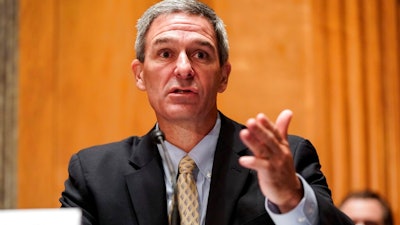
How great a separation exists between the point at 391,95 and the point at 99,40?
5.08ft

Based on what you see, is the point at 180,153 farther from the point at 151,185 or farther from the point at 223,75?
the point at 223,75

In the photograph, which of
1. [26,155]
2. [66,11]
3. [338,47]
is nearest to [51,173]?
[26,155]

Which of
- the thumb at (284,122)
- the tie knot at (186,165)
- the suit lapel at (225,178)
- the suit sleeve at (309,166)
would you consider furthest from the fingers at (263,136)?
the tie knot at (186,165)

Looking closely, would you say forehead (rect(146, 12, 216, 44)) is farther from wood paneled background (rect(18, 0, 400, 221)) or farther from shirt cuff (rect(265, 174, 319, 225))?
wood paneled background (rect(18, 0, 400, 221))

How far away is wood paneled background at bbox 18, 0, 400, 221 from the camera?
4.02 m

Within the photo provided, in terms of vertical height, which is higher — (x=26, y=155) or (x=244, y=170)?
(x=244, y=170)

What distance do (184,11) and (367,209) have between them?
1554mm

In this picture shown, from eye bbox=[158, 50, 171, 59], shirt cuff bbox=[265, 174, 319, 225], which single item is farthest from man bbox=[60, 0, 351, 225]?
shirt cuff bbox=[265, 174, 319, 225]

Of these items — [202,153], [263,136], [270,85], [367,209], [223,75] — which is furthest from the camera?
[270,85]

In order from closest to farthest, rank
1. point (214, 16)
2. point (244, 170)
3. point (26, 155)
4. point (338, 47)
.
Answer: point (244, 170)
point (214, 16)
point (338, 47)
point (26, 155)

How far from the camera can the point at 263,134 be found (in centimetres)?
194

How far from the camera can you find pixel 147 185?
245 cm

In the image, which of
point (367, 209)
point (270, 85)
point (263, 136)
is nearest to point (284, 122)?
point (263, 136)

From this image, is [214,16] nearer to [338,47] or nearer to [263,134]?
[263,134]
